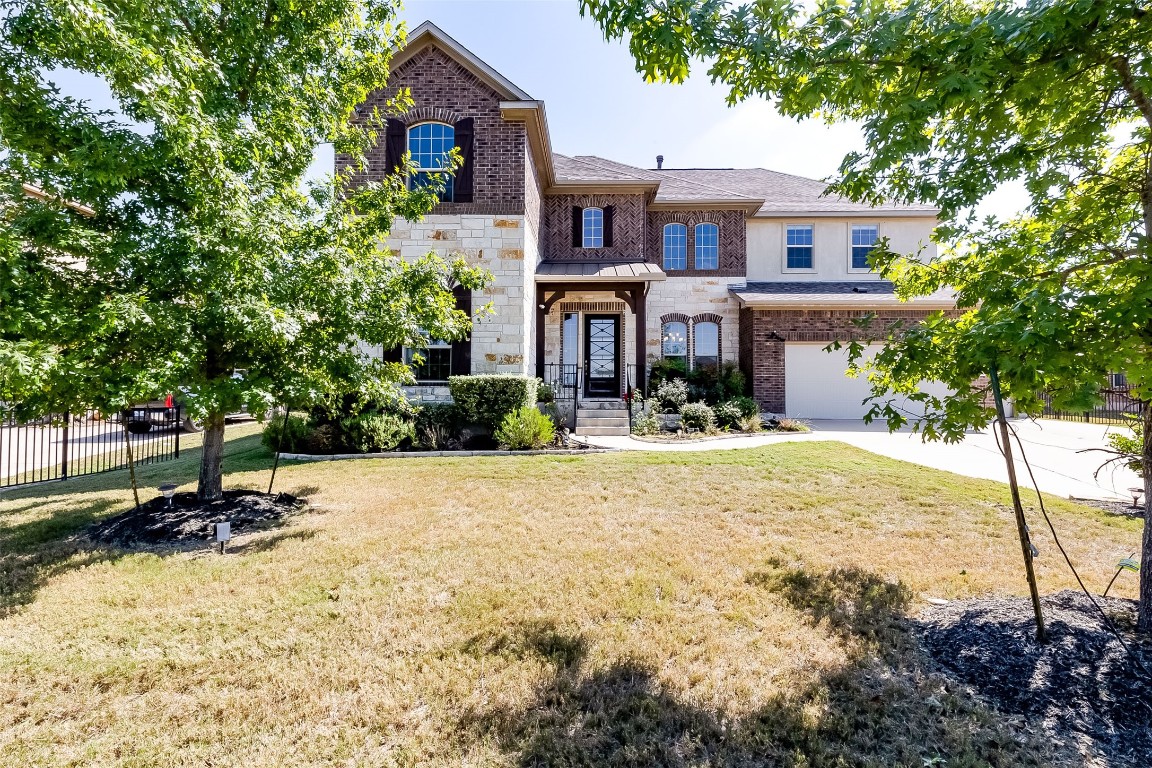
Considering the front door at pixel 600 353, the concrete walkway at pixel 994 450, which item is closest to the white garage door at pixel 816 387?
the concrete walkway at pixel 994 450

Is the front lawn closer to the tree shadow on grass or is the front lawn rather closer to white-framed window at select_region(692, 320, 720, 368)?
the tree shadow on grass

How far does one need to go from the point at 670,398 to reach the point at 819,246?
26.1 feet

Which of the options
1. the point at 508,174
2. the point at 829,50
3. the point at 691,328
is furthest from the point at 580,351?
the point at 829,50

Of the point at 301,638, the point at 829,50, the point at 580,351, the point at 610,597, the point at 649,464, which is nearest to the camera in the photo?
the point at 829,50

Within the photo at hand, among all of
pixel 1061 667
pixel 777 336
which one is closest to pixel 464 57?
pixel 777 336

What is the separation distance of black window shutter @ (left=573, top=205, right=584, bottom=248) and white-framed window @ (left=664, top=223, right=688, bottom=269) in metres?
2.82

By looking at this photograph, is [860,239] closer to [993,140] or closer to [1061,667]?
[993,140]

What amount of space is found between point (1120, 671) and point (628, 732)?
2.53m

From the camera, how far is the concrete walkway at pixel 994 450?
7.28 m

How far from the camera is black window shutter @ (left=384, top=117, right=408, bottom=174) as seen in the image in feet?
36.2

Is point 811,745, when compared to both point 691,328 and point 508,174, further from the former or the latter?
point 691,328

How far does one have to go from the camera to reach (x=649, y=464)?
8.30 meters

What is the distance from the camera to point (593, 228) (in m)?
15.1

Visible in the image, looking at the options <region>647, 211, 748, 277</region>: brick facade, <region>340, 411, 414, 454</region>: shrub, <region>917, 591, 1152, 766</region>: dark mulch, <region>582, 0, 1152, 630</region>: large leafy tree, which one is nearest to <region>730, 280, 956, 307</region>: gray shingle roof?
<region>647, 211, 748, 277</region>: brick facade
